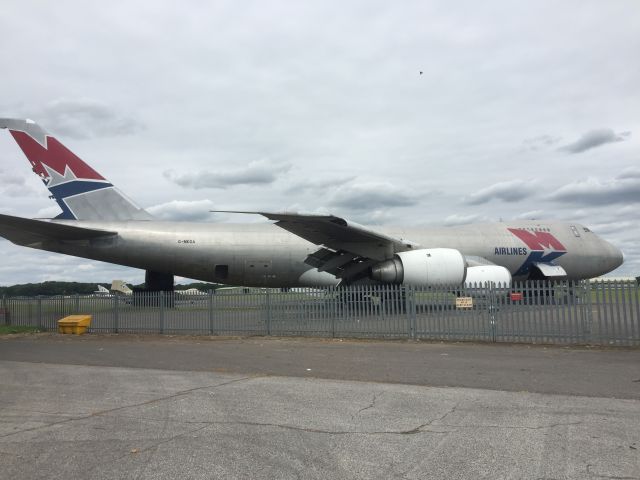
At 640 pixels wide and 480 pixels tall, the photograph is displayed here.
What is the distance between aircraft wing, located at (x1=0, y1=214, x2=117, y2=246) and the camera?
1942 centimetres

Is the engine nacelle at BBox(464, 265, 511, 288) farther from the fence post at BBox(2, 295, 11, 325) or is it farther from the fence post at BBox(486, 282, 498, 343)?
the fence post at BBox(2, 295, 11, 325)

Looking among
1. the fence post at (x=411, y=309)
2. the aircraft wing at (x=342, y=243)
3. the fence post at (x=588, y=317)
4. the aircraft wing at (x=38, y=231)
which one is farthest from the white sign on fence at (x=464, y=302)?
the aircraft wing at (x=38, y=231)

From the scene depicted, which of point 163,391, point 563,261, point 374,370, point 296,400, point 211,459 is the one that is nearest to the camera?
point 211,459

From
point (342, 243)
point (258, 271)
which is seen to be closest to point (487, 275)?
point (342, 243)

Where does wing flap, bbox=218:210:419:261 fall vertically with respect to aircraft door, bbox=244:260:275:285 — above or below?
above

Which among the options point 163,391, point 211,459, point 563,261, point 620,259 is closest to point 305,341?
point 163,391

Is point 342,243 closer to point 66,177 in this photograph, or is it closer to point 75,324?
point 75,324

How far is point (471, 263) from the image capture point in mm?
22594

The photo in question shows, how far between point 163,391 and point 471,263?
17649mm

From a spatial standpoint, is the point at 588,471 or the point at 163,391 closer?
the point at 588,471

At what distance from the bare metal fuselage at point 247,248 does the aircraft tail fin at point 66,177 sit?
774mm

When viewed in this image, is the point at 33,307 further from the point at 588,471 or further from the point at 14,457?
the point at 588,471

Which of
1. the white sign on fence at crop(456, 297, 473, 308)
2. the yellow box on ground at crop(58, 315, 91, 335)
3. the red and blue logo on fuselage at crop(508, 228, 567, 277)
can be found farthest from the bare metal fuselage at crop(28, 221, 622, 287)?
the white sign on fence at crop(456, 297, 473, 308)

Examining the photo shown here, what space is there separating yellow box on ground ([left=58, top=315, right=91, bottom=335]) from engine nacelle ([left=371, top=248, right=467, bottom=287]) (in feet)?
33.9
